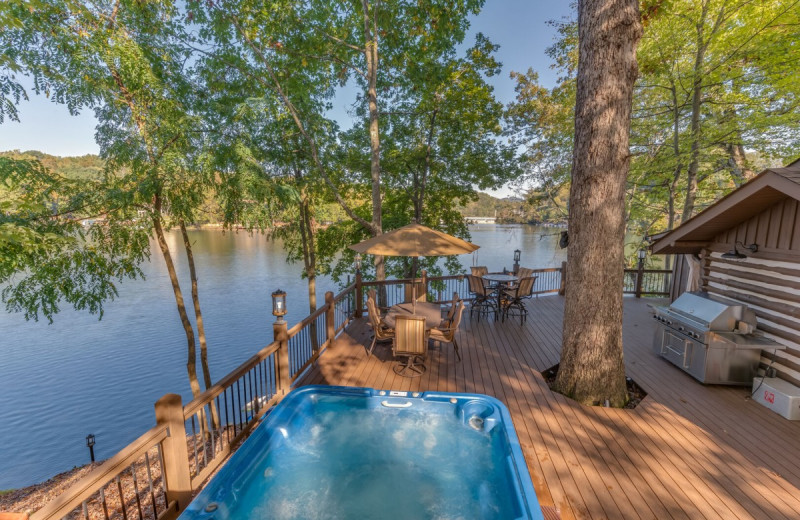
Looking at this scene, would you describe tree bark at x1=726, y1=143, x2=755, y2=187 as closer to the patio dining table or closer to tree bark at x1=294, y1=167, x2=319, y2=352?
the patio dining table

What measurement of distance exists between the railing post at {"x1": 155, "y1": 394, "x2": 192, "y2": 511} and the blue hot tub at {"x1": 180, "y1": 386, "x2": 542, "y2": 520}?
0.15 meters

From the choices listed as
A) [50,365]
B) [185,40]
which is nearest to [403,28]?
[185,40]

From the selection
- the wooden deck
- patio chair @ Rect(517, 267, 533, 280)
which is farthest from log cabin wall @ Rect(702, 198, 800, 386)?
patio chair @ Rect(517, 267, 533, 280)

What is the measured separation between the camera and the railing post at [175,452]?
2.37 m

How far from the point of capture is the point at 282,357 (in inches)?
165

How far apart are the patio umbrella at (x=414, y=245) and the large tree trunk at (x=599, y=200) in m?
1.85

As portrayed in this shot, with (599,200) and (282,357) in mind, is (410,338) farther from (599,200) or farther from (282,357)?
(599,200)

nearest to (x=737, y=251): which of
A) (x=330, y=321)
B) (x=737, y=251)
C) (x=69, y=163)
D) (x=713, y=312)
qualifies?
(x=737, y=251)

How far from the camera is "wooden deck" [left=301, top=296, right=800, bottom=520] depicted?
267 cm

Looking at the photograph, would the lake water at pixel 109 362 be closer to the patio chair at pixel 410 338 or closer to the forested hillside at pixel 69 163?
the forested hillside at pixel 69 163

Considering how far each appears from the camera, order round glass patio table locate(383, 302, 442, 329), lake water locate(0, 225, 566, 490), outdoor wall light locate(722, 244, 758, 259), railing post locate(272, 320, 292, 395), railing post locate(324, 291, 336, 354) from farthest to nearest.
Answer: lake water locate(0, 225, 566, 490), railing post locate(324, 291, 336, 354), round glass patio table locate(383, 302, 442, 329), outdoor wall light locate(722, 244, 758, 259), railing post locate(272, 320, 292, 395)

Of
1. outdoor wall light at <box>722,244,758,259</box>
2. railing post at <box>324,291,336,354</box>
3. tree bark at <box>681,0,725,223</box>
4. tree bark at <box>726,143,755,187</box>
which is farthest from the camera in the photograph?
tree bark at <box>726,143,755,187</box>

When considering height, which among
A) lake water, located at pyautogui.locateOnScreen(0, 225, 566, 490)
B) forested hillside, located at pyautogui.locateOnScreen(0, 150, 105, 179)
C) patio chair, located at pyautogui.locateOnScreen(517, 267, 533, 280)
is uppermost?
forested hillside, located at pyautogui.locateOnScreen(0, 150, 105, 179)

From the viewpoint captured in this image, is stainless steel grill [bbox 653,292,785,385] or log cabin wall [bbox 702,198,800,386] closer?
log cabin wall [bbox 702,198,800,386]
